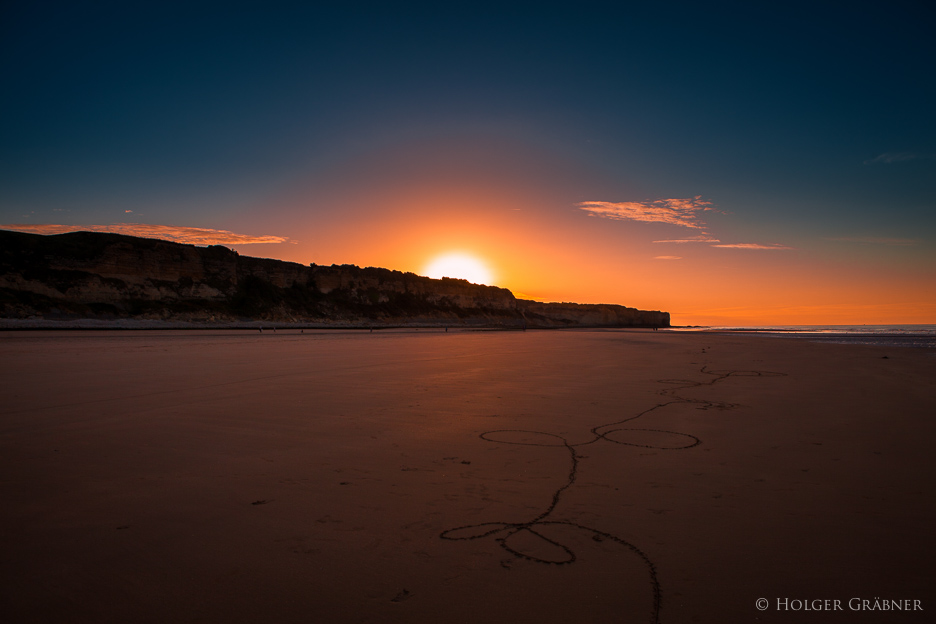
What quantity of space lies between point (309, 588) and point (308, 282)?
78.8 metres

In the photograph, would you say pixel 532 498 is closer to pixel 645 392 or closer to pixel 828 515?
pixel 828 515

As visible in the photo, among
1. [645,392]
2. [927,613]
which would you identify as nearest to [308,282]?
[645,392]

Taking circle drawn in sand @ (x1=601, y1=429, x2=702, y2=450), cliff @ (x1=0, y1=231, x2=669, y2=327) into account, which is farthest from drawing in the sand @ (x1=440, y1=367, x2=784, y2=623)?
cliff @ (x1=0, y1=231, x2=669, y2=327)

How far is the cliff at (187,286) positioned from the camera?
42906 mm

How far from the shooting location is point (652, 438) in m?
4.71

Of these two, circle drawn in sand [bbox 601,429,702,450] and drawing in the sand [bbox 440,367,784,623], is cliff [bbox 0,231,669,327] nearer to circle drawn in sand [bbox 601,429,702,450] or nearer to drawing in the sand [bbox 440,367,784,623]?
drawing in the sand [bbox 440,367,784,623]

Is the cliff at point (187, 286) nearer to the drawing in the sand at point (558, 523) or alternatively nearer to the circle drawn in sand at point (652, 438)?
the drawing in the sand at point (558, 523)

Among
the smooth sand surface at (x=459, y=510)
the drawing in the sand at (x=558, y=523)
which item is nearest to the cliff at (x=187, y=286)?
the smooth sand surface at (x=459, y=510)

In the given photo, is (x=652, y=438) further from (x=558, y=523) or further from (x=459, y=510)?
(x=459, y=510)

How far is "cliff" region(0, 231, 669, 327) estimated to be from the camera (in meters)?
42.9

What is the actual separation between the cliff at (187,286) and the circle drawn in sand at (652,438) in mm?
50821

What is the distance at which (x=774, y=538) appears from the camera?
2.55 meters

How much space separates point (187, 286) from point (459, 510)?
2514 inches

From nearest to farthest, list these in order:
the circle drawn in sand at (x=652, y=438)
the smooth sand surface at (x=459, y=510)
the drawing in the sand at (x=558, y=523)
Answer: the smooth sand surface at (x=459, y=510) → the drawing in the sand at (x=558, y=523) → the circle drawn in sand at (x=652, y=438)
